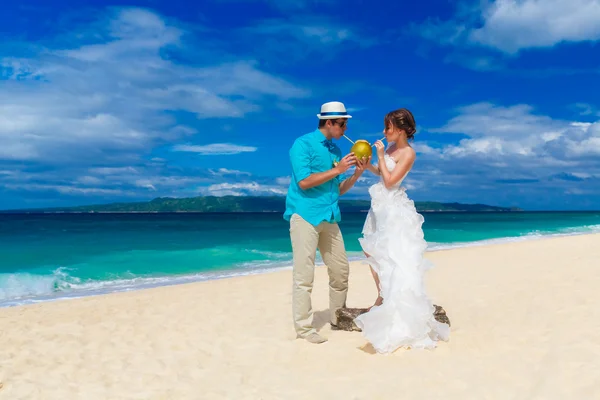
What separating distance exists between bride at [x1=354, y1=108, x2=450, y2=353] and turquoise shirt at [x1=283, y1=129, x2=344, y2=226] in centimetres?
43

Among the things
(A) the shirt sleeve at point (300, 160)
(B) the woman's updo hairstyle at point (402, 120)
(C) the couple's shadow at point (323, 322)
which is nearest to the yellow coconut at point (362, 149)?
(B) the woman's updo hairstyle at point (402, 120)

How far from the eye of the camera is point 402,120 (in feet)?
15.9

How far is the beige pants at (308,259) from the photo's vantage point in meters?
5.07

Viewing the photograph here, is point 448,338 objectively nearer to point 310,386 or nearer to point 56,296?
point 310,386

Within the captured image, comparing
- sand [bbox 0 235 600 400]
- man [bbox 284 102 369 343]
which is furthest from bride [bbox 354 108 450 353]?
man [bbox 284 102 369 343]

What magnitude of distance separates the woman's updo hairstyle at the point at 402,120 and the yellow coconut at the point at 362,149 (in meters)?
0.30

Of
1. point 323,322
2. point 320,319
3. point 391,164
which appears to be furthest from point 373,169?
point 320,319

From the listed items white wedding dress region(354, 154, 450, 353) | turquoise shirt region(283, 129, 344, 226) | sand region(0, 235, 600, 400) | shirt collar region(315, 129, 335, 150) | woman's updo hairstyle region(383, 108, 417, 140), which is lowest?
sand region(0, 235, 600, 400)

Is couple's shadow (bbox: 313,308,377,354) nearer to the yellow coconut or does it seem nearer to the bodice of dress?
the bodice of dress

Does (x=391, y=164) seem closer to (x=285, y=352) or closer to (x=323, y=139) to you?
(x=323, y=139)

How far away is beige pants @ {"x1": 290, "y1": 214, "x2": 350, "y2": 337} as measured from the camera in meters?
Answer: 5.07

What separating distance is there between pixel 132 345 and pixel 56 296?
6353mm

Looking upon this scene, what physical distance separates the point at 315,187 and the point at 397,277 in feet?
3.88

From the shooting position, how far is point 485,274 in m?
10.5
